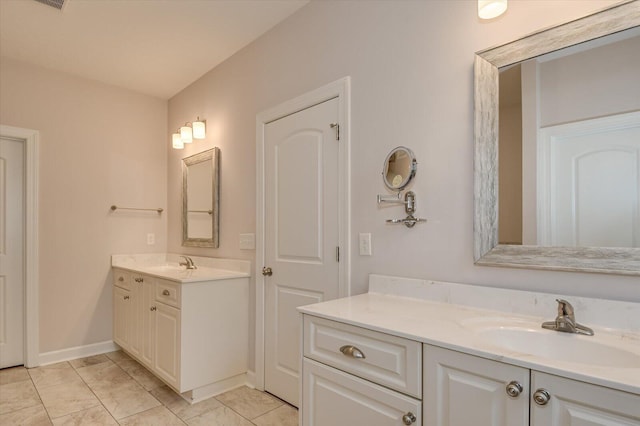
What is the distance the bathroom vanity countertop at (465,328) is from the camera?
0.84 m

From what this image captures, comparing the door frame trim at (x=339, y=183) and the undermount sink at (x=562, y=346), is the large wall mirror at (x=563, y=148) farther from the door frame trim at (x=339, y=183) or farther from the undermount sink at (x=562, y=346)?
the door frame trim at (x=339, y=183)

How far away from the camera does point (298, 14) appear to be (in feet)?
7.96

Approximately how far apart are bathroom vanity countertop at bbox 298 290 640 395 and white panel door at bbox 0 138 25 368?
9.96ft

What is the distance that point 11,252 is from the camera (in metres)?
3.09

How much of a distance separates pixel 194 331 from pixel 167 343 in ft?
0.84

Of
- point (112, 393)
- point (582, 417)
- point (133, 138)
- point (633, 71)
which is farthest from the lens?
point (133, 138)

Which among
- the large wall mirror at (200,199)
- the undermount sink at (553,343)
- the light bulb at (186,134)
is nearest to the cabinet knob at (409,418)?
the undermount sink at (553,343)

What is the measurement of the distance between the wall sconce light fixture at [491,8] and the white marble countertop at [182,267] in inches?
84.4

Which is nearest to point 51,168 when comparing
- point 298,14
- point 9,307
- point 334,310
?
point 9,307

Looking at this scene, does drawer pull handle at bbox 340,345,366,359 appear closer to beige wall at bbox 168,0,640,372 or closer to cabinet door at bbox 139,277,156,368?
beige wall at bbox 168,0,640,372

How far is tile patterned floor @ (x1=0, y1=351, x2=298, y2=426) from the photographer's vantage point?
2.20 meters

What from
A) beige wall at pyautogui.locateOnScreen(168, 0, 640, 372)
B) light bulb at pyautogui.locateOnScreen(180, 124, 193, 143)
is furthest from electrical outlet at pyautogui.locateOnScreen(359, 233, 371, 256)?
light bulb at pyautogui.locateOnScreen(180, 124, 193, 143)

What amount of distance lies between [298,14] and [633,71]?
191 centimetres

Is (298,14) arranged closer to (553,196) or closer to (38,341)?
(553,196)
